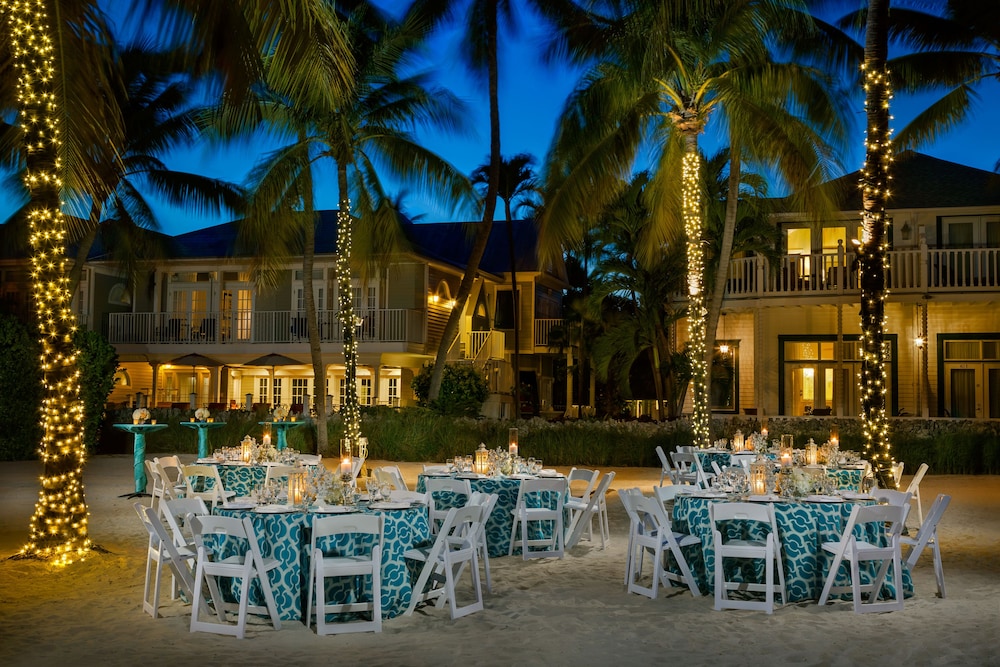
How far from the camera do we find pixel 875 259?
12.4 metres

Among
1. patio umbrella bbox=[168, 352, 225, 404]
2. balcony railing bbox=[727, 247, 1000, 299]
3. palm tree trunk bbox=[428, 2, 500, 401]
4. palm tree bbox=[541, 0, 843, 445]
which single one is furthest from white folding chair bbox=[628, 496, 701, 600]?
patio umbrella bbox=[168, 352, 225, 404]

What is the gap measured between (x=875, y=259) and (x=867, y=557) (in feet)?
18.4

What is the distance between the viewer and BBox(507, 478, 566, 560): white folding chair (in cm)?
1029

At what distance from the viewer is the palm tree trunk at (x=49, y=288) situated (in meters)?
9.84

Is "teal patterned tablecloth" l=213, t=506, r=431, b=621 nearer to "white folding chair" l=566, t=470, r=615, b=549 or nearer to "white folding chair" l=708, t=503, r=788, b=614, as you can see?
"white folding chair" l=708, t=503, r=788, b=614

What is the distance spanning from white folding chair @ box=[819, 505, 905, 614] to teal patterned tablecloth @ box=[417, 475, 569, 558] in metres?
3.44

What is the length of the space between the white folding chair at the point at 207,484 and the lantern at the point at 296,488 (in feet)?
9.29

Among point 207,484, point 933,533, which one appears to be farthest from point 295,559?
point 207,484

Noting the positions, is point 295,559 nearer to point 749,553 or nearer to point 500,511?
point 749,553

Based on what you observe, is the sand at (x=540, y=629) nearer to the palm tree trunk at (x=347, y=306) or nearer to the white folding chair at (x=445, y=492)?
the white folding chair at (x=445, y=492)

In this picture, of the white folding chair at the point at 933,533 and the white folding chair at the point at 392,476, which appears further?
the white folding chair at the point at 392,476

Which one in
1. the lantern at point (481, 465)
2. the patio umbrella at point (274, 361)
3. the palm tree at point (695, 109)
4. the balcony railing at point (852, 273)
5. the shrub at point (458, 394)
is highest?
the palm tree at point (695, 109)

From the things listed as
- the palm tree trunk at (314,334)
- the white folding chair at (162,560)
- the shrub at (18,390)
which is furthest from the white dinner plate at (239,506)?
the shrub at (18,390)

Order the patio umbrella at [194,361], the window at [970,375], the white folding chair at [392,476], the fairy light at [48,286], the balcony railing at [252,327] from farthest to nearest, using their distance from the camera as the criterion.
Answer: the patio umbrella at [194,361], the balcony railing at [252,327], the window at [970,375], the white folding chair at [392,476], the fairy light at [48,286]
